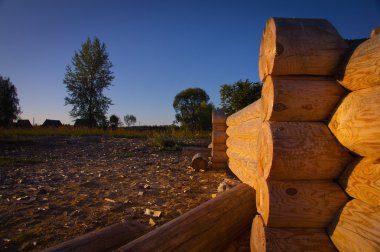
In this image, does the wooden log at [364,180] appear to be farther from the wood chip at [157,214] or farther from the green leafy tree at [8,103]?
the green leafy tree at [8,103]

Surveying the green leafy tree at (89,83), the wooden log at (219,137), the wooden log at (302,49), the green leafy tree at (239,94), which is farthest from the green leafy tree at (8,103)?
the wooden log at (302,49)

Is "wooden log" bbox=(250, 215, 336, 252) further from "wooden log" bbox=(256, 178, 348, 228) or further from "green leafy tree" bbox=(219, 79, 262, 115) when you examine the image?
"green leafy tree" bbox=(219, 79, 262, 115)

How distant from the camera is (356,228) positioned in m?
1.53

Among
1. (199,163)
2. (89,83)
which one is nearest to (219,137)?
(199,163)

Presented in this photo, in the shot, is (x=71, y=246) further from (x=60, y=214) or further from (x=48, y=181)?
(x=48, y=181)

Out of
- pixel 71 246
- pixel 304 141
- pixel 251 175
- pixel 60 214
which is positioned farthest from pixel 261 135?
pixel 60 214

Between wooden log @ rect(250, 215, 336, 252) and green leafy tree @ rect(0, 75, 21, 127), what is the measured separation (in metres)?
31.5

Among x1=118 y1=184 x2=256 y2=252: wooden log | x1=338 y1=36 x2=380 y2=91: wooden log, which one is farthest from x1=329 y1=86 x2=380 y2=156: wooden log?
x1=118 y1=184 x2=256 y2=252: wooden log

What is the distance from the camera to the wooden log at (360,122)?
4.67ft

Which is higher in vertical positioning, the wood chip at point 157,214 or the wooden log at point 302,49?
the wooden log at point 302,49

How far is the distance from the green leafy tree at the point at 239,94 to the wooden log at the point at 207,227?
1656 centimetres

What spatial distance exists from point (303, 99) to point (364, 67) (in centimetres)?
45

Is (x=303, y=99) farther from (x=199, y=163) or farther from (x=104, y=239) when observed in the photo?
(x=199, y=163)

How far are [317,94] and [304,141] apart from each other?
1.28 ft
